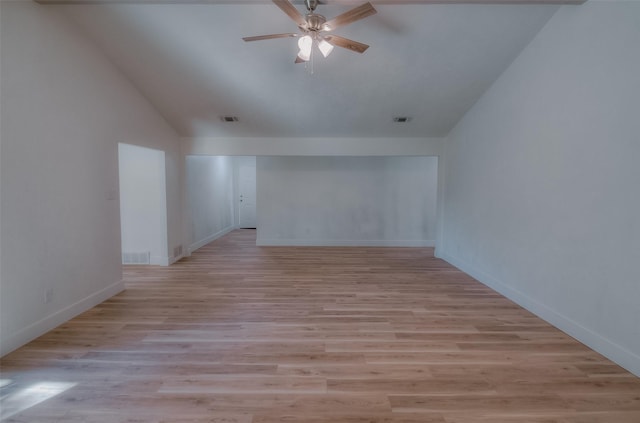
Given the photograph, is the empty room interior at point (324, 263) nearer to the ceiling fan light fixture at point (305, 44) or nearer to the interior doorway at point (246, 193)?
the ceiling fan light fixture at point (305, 44)

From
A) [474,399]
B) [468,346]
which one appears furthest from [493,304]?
[474,399]

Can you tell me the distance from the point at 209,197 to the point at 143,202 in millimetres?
2194

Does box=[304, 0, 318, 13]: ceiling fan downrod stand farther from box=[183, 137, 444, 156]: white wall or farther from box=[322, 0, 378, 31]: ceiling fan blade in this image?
box=[183, 137, 444, 156]: white wall

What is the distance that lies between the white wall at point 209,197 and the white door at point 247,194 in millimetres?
307

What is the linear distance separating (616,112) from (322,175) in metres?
5.04

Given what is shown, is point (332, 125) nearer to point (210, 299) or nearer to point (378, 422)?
point (210, 299)

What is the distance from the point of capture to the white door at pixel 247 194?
31.1ft

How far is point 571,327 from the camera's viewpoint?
111 inches

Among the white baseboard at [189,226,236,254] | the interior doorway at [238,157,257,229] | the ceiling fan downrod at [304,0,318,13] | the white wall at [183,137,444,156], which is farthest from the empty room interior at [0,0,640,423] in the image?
the interior doorway at [238,157,257,229]

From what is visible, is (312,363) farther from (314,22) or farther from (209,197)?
(209,197)

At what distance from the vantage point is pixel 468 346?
2.62 meters

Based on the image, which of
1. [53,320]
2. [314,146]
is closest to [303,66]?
[314,146]

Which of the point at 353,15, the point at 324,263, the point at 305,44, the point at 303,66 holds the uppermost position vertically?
the point at 303,66

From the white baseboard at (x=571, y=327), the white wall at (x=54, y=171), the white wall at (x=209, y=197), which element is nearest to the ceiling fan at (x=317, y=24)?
the white wall at (x=54, y=171)
